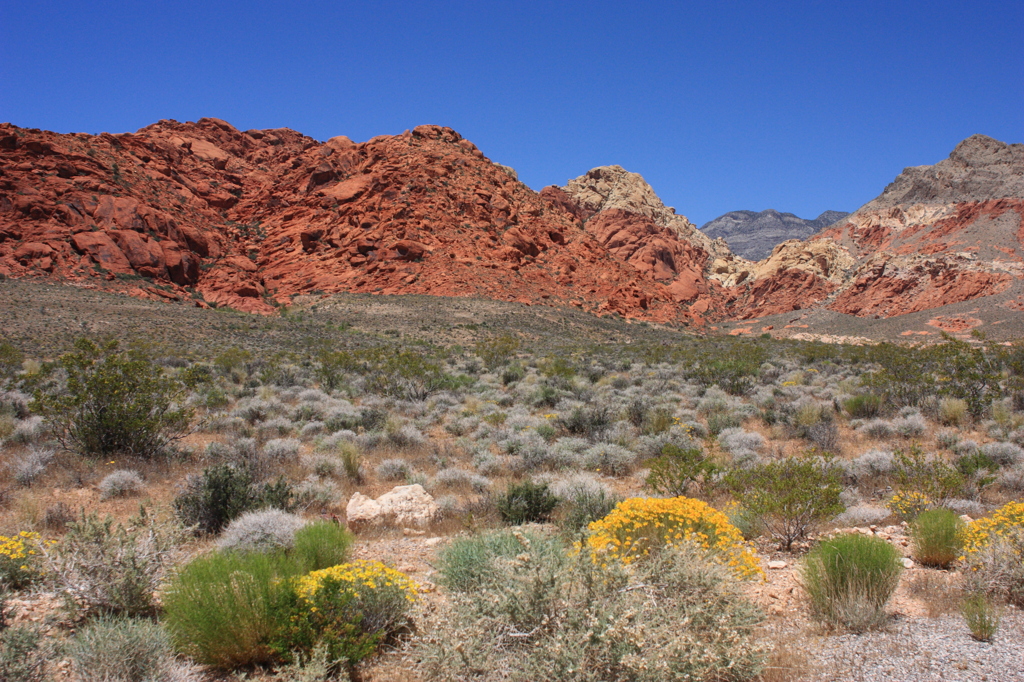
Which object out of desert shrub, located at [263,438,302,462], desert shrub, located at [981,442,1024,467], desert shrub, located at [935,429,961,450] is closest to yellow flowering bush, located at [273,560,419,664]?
desert shrub, located at [263,438,302,462]

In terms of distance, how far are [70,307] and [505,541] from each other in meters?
35.1

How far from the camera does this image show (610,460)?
7.91 metres

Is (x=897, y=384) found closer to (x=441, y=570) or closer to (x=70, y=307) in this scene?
(x=441, y=570)

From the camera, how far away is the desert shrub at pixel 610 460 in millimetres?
7777

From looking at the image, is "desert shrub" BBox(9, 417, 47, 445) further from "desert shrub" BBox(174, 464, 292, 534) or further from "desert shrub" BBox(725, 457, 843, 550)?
"desert shrub" BBox(725, 457, 843, 550)

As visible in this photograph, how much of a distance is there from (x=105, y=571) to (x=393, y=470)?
13.4ft

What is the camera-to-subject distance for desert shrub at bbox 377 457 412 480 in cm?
744

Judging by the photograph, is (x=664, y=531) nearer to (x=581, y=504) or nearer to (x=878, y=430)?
(x=581, y=504)

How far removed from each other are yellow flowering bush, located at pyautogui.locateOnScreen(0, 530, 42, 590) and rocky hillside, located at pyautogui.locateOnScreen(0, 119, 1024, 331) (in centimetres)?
4087

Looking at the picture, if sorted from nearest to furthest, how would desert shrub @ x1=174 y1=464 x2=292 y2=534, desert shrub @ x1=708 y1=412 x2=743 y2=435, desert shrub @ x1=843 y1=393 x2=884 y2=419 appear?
desert shrub @ x1=174 y1=464 x2=292 y2=534 → desert shrub @ x1=708 y1=412 x2=743 y2=435 → desert shrub @ x1=843 y1=393 x2=884 y2=419

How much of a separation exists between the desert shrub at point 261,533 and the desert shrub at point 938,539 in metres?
5.36

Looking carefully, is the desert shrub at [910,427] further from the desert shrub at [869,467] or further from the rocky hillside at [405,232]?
the rocky hillside at [405,232]

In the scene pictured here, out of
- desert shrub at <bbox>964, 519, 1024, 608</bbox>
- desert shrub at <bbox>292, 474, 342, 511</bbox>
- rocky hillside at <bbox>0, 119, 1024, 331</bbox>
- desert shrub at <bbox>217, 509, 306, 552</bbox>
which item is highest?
rocky hillside at <bbox>0, 119, 1024, 331</bbox>

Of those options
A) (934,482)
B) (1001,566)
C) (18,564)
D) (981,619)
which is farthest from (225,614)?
(934,482)
